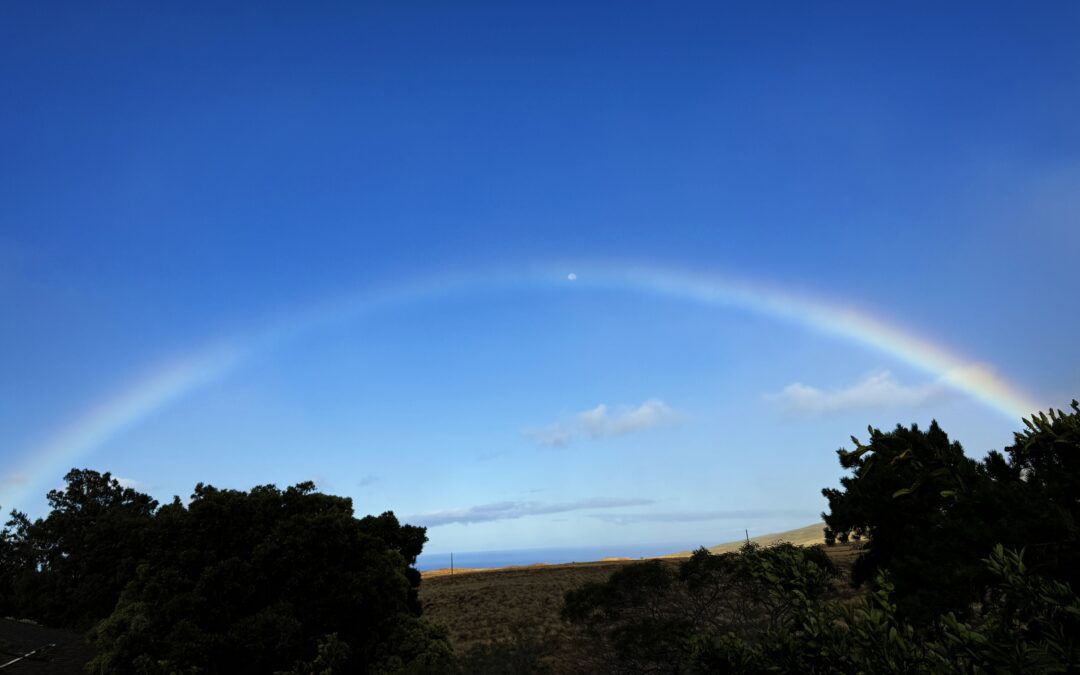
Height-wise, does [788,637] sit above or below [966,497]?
below

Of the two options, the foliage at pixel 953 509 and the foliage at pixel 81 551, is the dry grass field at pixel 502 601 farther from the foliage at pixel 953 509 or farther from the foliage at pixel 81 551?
the foliage at pixel 81 551

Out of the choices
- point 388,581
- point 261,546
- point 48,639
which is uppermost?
point 261,546

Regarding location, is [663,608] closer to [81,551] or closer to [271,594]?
[271,594]

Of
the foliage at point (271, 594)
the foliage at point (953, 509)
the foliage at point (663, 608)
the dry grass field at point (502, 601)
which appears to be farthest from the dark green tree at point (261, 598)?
the foliage at point (953, 509)

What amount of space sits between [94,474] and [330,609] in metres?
29.1

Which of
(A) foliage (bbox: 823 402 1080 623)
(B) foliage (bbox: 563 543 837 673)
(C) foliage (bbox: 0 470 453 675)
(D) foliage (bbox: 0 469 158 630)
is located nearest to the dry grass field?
(A) foliage (bbox: 823 402 1080 623)

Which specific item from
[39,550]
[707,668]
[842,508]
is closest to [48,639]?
[39,550]

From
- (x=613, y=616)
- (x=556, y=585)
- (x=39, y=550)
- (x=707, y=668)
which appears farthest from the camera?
(x=556, y=585)

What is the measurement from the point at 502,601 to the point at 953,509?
5172 cm

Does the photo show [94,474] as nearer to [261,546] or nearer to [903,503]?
[261,546]

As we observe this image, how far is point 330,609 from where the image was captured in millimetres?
24750

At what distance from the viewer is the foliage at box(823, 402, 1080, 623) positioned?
372 centimetres

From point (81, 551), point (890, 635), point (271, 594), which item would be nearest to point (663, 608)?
point (271, 594)

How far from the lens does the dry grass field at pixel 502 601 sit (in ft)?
144
